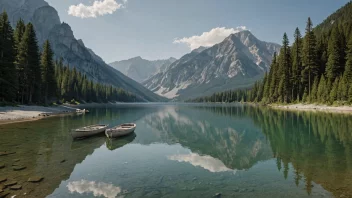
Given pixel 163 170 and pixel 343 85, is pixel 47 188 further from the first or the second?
pixel 343 85

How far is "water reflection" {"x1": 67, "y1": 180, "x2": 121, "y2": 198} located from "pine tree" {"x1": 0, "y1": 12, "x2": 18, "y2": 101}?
53776mm

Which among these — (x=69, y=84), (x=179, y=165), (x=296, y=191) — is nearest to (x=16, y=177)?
(x=179, y=165)

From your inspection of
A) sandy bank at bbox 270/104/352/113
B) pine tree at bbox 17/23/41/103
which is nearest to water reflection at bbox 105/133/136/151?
pine tree at bbox 17/23/41/103

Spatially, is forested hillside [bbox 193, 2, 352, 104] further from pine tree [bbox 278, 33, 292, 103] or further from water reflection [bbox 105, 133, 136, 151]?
water reflection [bbox 105, 133, 136, 151]

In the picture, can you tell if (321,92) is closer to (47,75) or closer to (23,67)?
(23,67)

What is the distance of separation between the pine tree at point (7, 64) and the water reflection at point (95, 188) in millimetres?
53776

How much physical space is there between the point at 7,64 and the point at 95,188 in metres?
60.3

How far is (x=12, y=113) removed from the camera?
48.8m

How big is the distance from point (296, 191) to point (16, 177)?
54.6 feet

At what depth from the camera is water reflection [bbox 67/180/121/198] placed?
12.3 metres

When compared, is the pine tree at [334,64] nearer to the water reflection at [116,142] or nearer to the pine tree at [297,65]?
the pine tree at [297,65]

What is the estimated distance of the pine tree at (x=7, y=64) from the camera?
5519 cm

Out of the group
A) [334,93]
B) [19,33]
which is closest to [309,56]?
[334,93]

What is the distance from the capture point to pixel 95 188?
13094mm
